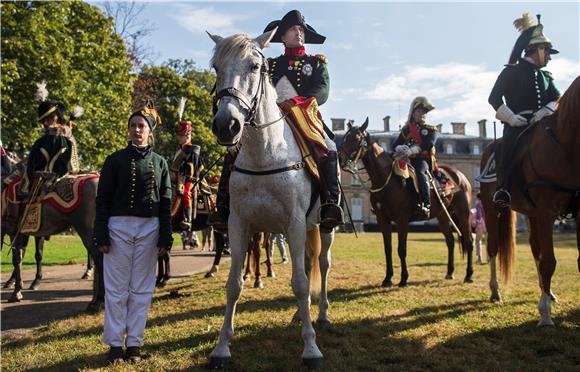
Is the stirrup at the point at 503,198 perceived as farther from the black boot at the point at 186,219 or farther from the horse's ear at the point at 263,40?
the black boot at the point at 186,219

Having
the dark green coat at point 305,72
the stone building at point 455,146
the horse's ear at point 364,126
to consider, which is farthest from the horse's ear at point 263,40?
the stone building at point 455,146

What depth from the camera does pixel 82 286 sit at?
10.7 meters

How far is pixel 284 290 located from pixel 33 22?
1918 centimetres

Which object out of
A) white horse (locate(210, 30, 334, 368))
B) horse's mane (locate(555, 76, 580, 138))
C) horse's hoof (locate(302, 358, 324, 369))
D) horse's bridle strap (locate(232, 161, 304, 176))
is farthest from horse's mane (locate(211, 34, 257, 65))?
horse's mane (locate(555, 76, 580, 138))

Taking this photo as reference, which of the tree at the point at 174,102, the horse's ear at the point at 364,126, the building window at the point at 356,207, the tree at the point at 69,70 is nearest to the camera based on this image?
the horse's ear at the point at 364,126

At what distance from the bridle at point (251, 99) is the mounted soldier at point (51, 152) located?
4820mm

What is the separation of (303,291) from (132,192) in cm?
205

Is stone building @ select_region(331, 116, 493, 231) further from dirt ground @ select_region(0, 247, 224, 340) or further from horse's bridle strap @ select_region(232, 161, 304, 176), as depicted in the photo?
horse's bridle strap @ select_region(232, 161, 304, 176)

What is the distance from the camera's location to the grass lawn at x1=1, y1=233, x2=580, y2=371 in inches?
192

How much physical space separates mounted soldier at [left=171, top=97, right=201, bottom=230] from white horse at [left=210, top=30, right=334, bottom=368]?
4.21 metres

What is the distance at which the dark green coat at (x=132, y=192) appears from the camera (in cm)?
518

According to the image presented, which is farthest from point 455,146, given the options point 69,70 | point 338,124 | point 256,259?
point 256,259

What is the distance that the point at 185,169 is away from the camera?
9367 mm

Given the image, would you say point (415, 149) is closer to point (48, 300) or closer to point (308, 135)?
point (308, 135)
